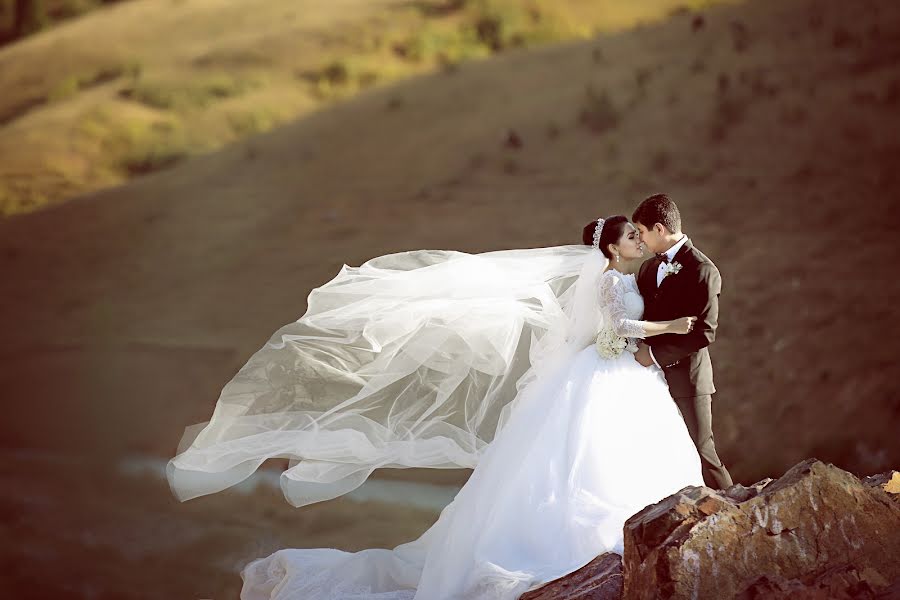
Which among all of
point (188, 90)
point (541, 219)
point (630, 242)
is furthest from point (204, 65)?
point (630, 242)

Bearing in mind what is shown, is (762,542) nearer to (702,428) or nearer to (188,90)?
(702,428)

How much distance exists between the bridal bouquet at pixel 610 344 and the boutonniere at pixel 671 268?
1.00 feet

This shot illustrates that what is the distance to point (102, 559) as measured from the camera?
6043 mm

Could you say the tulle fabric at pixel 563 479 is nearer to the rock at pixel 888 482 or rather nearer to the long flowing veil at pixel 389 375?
the long flowing veil at pixel 389 375

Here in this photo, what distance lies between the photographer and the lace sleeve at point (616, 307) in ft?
12.5

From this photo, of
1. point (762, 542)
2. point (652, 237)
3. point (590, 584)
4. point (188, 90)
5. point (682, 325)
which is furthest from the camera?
point (188, 90)

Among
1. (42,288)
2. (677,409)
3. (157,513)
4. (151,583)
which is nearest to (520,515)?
(677,409)

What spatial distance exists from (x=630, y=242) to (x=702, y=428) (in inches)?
31.3

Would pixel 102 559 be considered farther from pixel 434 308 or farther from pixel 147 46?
pixel 147 46

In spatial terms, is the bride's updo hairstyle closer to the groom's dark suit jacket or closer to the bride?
the bride

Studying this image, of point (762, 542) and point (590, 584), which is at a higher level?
point (762, 542)

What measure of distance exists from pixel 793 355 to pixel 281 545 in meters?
4.55

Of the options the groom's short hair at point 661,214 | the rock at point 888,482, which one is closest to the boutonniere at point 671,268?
the groom's short hair at point 661,214

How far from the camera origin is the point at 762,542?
3.35 metres
